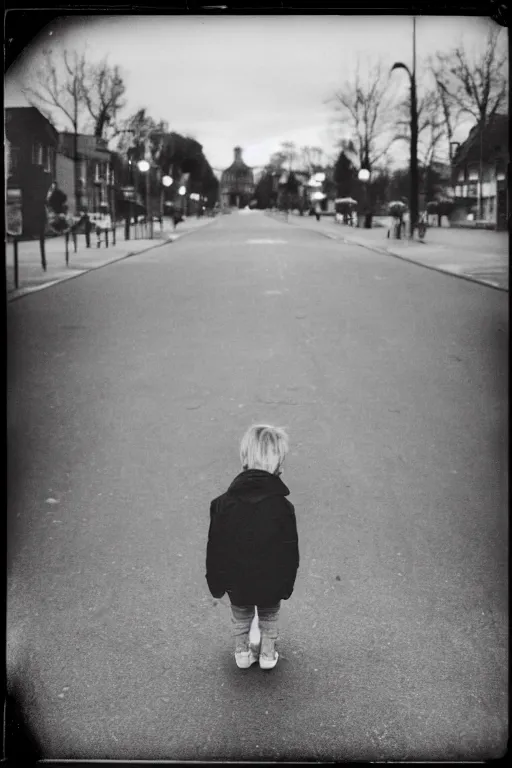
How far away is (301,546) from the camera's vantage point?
4.15 meters


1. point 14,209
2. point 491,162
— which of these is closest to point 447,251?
point 491,162

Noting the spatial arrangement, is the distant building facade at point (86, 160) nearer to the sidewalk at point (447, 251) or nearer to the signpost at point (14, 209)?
the signpost at point (14, 209)

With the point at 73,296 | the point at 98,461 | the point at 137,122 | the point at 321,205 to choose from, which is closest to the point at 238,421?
the point at 98,461

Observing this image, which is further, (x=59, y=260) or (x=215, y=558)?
(x=59, y=260)

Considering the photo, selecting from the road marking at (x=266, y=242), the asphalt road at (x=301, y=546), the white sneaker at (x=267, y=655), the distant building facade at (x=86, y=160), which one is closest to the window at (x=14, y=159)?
the distant building facade at (x=86, y=160)

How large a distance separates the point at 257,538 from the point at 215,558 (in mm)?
168

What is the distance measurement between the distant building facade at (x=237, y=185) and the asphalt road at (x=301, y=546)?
597 mm

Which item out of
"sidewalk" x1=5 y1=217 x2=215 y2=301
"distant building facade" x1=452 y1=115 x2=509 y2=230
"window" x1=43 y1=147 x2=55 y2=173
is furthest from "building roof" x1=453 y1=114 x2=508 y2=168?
"sidewalk" x1=5 y1=217 x2=215 y2=301

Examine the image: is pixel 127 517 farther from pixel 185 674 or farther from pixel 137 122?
pixel 137 122

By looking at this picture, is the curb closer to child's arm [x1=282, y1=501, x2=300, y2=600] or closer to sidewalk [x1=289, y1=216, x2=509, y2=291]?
sidewalk [x1=289, y1=216, x2=509, y2=291]

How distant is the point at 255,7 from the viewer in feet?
8.45

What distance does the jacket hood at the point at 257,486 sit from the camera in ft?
8.73

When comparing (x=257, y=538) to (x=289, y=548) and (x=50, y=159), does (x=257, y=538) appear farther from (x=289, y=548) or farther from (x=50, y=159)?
(x=50, y=159)

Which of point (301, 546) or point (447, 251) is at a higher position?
point (447, 251)
